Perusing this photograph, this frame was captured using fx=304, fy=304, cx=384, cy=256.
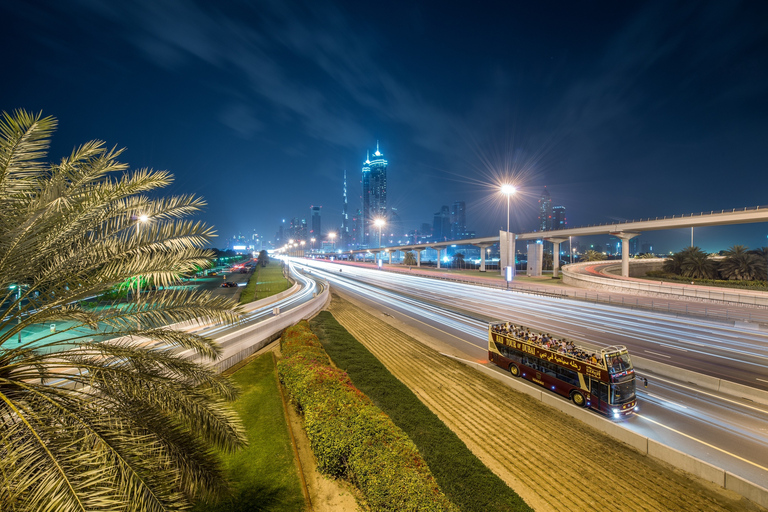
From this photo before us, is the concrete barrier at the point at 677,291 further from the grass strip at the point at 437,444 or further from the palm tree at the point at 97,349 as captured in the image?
the palm tree at the point at 97,349

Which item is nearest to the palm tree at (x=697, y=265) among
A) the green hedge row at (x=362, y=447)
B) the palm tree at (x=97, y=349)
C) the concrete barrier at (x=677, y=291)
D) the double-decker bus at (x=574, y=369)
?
the concrete barrier at (x=677, y=291)

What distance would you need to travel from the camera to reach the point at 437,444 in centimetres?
879

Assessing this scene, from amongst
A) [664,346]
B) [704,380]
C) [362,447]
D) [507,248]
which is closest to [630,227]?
[507,248]

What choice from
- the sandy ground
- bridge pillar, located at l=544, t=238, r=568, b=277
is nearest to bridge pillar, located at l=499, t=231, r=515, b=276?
bridge pillar, located at l=544, t=238, r=568, b=277

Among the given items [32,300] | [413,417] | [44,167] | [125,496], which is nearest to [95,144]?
[44,167]

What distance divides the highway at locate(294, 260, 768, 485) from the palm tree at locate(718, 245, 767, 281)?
2828cm

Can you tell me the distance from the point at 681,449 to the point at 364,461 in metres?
9.35

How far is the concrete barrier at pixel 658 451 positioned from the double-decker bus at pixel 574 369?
0.49 metres

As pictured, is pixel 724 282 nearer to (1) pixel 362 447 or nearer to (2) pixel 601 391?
(2) pixel 601 391

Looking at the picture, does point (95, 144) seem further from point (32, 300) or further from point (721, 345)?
point (721, 345)

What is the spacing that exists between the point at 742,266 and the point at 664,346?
124ft

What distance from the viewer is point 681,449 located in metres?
8.77

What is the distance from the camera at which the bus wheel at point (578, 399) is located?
1086cm

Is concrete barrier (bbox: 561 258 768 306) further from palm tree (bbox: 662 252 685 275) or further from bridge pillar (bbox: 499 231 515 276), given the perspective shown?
palm tree (bbox: 662 252 685 275)
